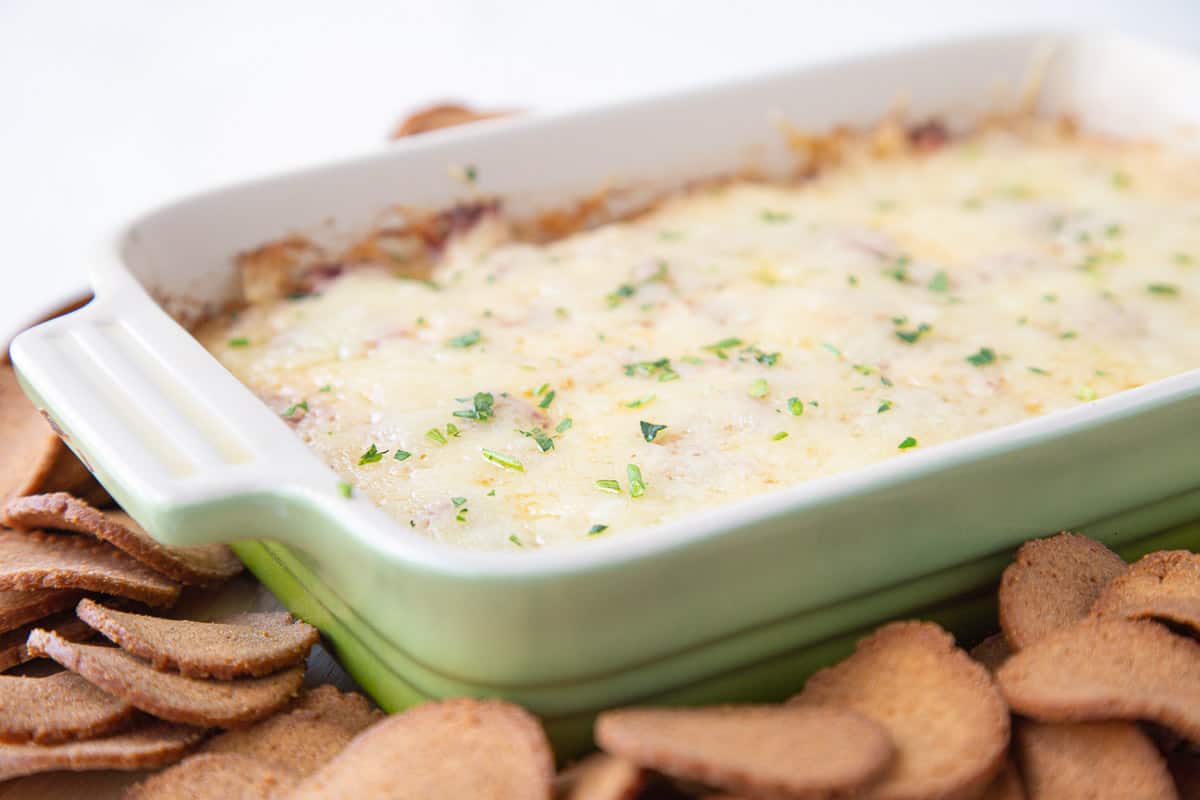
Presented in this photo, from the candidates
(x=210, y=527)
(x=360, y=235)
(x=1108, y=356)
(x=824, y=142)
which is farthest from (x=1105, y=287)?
(x=210, y=527)

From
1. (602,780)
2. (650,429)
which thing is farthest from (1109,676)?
(650,429)

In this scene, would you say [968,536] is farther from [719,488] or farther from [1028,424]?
[719,488]

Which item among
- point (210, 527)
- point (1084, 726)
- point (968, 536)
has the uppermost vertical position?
point (210, 527)

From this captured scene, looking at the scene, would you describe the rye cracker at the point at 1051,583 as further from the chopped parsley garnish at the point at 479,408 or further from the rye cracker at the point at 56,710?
the rye cracker at the point at 56,710

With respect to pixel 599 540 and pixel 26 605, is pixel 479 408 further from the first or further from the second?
pixel 26 605

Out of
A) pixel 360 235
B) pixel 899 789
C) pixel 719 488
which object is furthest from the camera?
pixel 360 235
